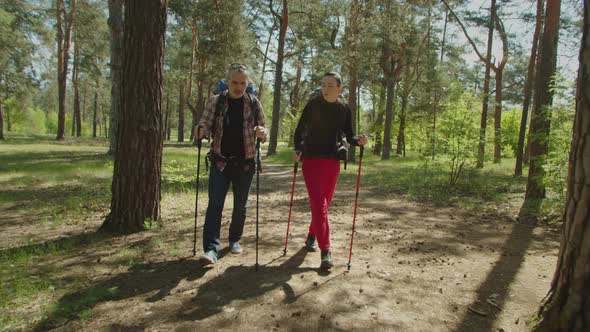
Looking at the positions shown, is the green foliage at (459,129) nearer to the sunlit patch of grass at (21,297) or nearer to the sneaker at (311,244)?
the sneaker at (311,244)

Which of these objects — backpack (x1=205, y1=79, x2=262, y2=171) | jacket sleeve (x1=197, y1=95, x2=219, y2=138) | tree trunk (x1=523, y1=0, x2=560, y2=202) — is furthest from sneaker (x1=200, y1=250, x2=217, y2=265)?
tree trunk (x1=523, y1=0, x2=560, y2=202)

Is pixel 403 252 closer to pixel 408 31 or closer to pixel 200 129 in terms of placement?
pixel 200 129

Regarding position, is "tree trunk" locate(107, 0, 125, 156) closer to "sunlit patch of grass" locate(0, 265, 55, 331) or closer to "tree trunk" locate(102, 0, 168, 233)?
"tree trunk" locate(102, 0, 168, 233)

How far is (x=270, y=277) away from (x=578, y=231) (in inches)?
107

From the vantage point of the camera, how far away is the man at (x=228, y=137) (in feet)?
13.0

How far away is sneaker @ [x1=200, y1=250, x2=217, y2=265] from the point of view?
3859 mm

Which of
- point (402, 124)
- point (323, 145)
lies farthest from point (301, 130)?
point (402, 124)

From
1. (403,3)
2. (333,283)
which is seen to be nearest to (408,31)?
(403,3)

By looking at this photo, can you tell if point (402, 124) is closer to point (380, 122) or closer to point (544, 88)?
point (380, 122)

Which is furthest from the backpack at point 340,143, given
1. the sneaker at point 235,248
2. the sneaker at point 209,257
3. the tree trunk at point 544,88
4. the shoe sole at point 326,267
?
the tree trunk at point 544,88

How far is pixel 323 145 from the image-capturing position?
4.07m

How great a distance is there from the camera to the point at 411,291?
3.53 metres

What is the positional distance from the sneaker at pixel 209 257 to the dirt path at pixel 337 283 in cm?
10

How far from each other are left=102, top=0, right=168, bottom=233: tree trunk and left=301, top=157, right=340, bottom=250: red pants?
2.37 m
